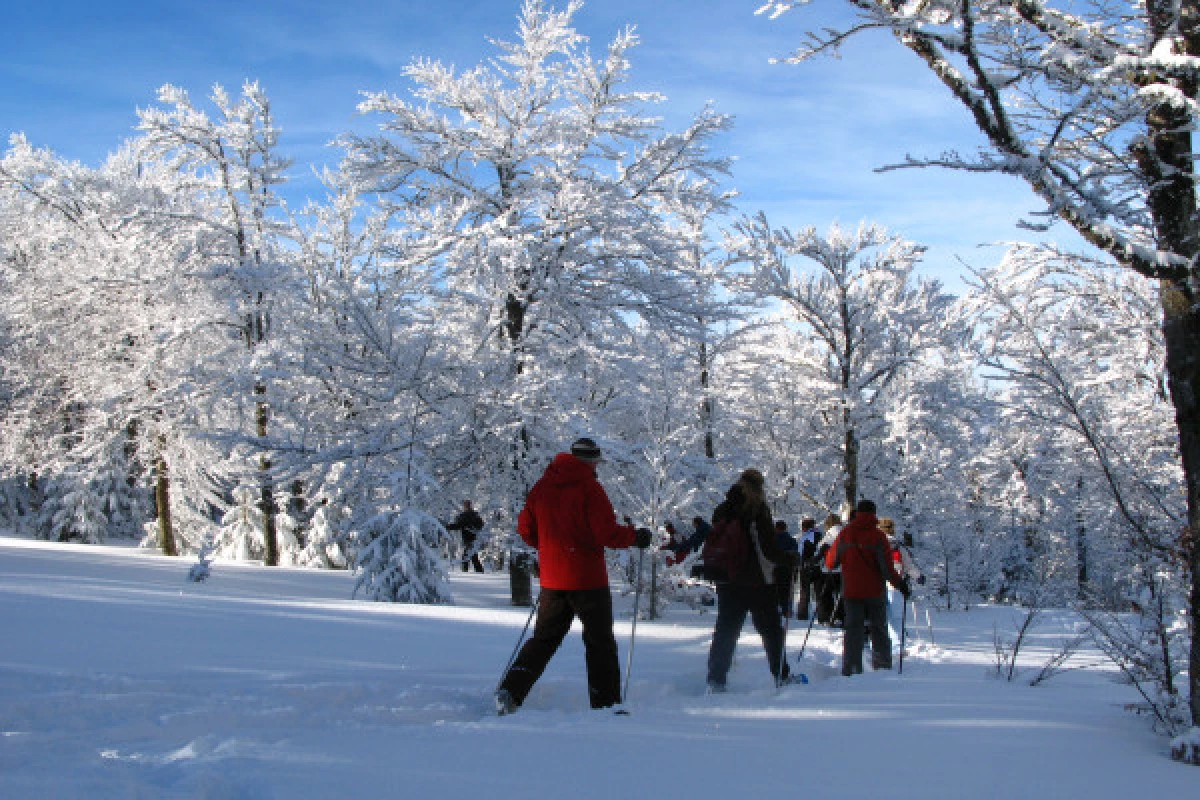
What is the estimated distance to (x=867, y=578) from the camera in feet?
23.7

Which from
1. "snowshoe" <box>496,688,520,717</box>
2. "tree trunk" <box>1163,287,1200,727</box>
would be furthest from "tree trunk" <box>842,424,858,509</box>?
"snowshoe" <box>496,688,520,717</box>

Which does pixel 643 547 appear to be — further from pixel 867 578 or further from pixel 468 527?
pixel 468 527

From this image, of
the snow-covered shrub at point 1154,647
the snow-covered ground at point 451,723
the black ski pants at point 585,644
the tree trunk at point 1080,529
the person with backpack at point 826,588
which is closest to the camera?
the snow-covered ground at point 451,723

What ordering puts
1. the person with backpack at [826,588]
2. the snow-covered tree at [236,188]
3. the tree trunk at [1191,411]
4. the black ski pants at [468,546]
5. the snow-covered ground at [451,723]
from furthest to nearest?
the snow-covered tree at [236,188]
the black ski pants at [468,546]
the person with backpack at [826,588]
the tree trunk at [1191,411]
the snow-covered ground at [451,723]

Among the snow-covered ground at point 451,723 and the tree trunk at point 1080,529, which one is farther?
the tree trunk at point 1080,529

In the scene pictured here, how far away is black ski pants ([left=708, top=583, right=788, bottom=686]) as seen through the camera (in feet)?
19.3

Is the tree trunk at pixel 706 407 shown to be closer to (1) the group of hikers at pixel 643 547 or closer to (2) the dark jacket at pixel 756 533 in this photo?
(1) the group of hikers at pixel 643 547

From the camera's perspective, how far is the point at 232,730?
393 cm

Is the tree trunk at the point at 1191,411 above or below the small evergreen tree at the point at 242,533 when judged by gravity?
above

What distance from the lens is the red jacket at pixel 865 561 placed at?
7.22 m

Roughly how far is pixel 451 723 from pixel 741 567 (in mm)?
2507

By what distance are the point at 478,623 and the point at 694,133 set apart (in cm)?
749

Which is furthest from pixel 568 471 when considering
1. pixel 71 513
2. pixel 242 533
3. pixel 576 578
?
pixel 71 513

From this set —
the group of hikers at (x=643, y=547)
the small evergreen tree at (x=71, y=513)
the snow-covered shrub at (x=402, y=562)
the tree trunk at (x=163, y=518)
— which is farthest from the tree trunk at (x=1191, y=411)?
the small evergreen tree at (x=71, y=513)
